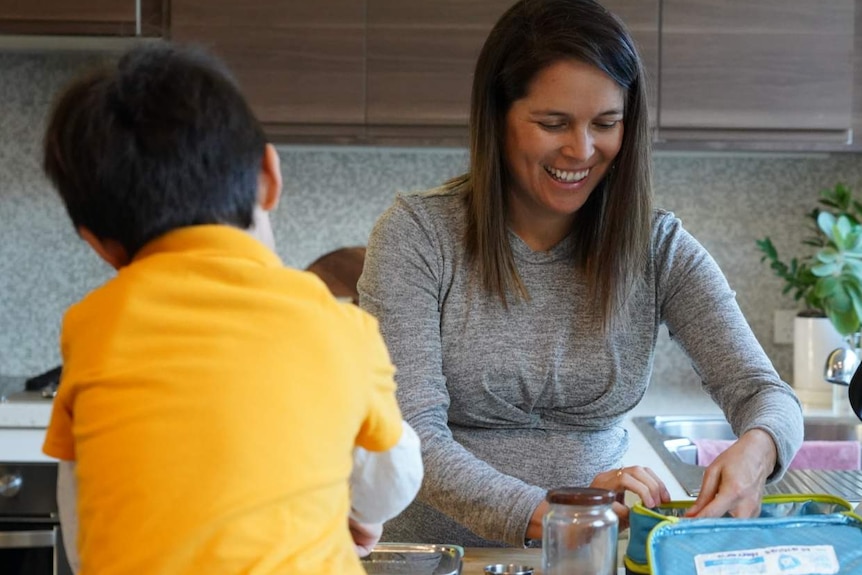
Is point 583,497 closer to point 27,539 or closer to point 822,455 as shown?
point 822,455

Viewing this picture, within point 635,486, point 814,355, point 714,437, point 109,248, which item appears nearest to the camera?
point 109,248

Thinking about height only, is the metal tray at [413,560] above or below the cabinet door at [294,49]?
below

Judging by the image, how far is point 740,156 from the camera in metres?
2.80

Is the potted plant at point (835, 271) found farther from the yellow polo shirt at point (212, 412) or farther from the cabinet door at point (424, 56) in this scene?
the yellow polo shirt at point (212, 412)

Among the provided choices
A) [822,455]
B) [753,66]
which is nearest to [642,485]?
[822,455]

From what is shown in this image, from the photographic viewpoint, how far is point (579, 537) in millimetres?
994

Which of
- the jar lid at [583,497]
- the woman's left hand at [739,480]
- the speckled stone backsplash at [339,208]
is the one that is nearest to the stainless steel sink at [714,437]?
the speckled stone backsplash at [339,208]

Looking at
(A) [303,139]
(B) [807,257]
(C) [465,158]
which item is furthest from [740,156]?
(A) [303,139]

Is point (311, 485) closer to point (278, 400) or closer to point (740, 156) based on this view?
point (278, 400)

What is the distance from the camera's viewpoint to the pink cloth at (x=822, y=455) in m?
2.21

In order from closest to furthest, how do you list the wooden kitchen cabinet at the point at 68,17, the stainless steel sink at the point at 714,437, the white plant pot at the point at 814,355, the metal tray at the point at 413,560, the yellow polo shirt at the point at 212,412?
1. the yellow polo shirt at the point at 212,412
2. the metal tray at the point at 413,560
3. the stainless steel sink at the point at 714,437
4. the wooden kitchen cabinet at the point at 68,17
5. the white plant pot at the point at 814,355

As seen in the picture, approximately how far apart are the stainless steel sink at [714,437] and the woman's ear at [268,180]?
3.56 feet

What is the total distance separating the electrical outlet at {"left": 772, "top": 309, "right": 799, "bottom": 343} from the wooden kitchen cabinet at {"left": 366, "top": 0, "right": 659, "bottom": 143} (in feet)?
2.28

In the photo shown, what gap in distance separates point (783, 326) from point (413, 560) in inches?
74.1
